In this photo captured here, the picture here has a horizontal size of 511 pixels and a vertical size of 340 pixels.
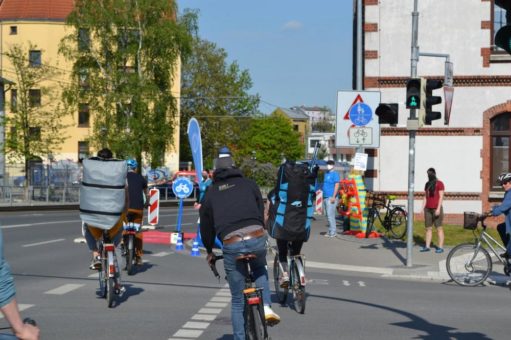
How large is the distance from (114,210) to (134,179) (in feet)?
11.6

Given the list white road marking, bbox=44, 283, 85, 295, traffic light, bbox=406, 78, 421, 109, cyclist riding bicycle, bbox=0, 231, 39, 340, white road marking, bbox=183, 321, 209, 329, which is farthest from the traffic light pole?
cyclist riding bicycle, bbox=0, 231, 39, 340

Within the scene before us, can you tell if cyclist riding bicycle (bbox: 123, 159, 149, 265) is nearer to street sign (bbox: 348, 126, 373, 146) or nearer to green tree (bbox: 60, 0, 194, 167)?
street sign (bbox: 348, 126, 373, 146)

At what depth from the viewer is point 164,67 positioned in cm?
5853

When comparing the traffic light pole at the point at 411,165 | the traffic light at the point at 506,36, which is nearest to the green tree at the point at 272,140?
the traffic light pole at the point at 411,165

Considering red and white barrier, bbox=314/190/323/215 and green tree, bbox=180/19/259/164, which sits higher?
green tree, bbox=180/19/259/164

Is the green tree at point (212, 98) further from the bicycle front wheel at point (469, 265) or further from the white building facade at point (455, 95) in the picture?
the bicycle front wheel at point (469, 265)

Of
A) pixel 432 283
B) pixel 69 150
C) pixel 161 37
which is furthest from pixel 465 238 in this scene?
pixel 69 150

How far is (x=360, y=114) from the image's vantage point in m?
23.5

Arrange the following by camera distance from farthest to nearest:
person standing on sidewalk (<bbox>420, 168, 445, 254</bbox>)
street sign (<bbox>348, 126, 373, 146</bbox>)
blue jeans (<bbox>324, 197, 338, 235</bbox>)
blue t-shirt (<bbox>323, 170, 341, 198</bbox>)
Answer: blue t-shirt (<bbox>323, 170, 341, 198</bbox>), blue jeans (<bbox>324, 197, 338, 235</bbox>), street sign (<bbox>348, 126, 373, 146</bbox>), person standing on sidewalk (<bbox>420, 168, 445, 254</bbox>)

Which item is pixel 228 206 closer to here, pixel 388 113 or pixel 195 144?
pixel 388 113

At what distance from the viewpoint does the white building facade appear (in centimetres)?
2795

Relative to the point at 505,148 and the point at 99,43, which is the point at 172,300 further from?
the point at 99,43

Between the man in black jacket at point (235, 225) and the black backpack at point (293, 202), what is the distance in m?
2.94

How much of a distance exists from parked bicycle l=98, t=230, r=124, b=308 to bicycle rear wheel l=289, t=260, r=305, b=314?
6.95ft
